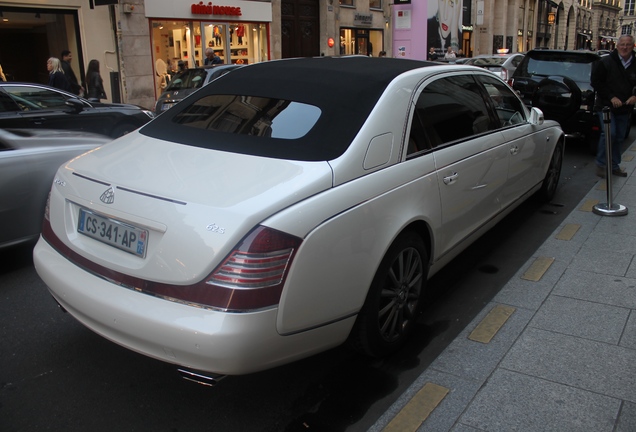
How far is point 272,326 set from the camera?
7.93 feet

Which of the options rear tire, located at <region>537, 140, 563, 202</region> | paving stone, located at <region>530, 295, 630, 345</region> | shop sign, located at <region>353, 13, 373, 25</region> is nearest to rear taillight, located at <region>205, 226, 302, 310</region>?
paving stone, located at <region>530, 295, 630, 345</region>

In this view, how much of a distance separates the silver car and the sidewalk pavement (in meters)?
3.45

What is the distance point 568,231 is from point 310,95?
350cm

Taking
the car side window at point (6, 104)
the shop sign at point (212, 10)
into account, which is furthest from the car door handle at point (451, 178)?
the shop sign at point (212, 10)

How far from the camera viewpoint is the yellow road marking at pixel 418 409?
2688mm

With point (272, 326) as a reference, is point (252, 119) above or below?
above

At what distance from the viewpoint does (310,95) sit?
130 inches

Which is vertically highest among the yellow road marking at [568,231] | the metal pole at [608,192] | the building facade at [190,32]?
the building facade at [190,32]

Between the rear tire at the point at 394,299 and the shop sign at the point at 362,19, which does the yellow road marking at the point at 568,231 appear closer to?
the rear tire at the point at 394,299

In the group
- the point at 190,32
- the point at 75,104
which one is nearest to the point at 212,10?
the point at 190,32

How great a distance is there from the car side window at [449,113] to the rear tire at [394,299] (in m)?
0.64

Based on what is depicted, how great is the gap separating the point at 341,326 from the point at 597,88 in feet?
19.4

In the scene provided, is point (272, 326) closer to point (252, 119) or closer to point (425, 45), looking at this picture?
point (252, 119)

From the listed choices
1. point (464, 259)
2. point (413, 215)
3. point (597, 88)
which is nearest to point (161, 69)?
point (597, 88)
